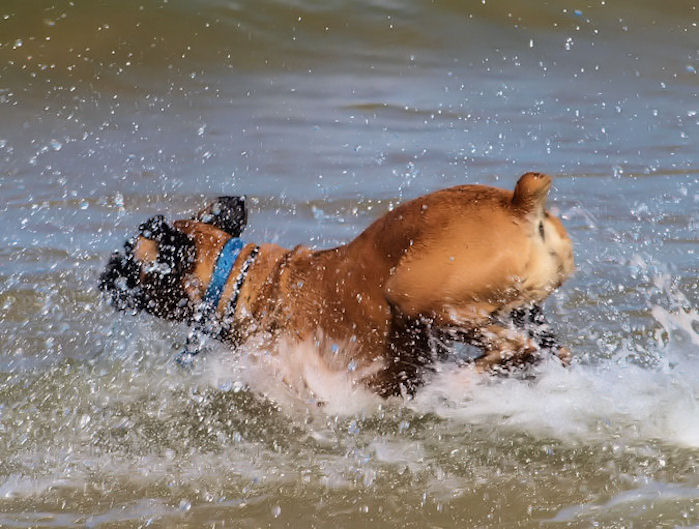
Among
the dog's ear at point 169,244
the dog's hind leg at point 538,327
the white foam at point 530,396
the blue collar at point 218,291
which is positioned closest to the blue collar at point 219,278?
the blue collar at point 218,291

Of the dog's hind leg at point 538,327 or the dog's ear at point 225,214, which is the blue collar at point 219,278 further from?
the dog's hind leg at point 538,327

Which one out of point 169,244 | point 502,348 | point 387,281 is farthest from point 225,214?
point 502,348

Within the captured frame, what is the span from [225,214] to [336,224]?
6.71ft

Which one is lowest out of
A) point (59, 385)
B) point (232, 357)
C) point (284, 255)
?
point (59, 385)

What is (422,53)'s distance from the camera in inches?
384

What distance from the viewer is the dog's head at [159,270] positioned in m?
4.23

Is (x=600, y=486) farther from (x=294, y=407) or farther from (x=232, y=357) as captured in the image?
(x=232, y=357)

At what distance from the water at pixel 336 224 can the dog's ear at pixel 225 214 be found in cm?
63

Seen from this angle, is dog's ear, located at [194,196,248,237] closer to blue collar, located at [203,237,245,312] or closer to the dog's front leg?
blue collar, located at [203,237,245,312]

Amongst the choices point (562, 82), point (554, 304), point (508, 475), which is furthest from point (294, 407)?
point (562, 82)

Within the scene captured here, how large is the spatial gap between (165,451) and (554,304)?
97.5 inches

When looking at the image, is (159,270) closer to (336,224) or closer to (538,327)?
(538,327)

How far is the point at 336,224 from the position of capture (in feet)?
21.7

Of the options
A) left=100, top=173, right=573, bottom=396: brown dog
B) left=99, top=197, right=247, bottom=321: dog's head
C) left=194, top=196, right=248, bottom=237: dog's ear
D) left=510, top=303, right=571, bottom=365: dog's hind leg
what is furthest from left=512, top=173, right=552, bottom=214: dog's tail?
left=194, top=196, right=248, bottom=237: dog's ear
